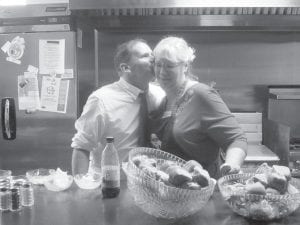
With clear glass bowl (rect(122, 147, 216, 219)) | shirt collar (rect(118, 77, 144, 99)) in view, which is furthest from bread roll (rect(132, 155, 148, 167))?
shirt collar (rect(118, 77, 144, 99))

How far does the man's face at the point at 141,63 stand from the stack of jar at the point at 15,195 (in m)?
0.84

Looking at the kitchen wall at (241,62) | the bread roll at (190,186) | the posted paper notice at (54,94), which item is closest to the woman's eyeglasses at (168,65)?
the bread roll at (190,186)

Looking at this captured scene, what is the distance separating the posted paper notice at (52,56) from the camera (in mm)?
3170

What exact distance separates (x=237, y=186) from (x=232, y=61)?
2283mm

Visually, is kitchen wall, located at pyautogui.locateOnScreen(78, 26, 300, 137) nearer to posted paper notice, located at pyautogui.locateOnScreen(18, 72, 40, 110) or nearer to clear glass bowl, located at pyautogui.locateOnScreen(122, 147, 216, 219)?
posted paper notice, located at pyautogui.locateOnScreen(18, 72, 40, 110)

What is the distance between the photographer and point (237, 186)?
4.89 feet

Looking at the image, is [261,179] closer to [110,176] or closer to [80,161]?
[110,176]

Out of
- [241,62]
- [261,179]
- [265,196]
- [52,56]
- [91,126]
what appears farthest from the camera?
[241,62]

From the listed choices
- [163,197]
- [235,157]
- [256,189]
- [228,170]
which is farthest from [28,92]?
[256,189]

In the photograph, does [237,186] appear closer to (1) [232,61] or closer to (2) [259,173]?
(2) [259,173]

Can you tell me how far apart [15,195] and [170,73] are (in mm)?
899

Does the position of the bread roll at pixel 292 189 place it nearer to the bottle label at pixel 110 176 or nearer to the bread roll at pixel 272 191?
the bread roll at pixel 272 191

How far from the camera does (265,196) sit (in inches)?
54.5

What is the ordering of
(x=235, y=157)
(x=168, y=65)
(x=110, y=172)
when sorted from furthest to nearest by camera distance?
(x=168, y=65)
(x=235, y=157)
(x=110, y=172)
